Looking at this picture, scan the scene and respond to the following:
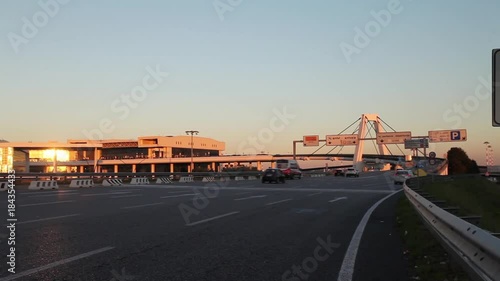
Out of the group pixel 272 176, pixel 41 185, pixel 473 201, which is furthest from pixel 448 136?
pixel 41 185

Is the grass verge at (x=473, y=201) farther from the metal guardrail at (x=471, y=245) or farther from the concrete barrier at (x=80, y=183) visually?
the concrete barrier at (x=80, y=183)

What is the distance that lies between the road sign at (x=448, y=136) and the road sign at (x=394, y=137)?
13.0 feet

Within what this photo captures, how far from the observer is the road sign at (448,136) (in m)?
71.2

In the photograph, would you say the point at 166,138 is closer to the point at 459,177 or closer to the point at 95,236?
the point at 459,177

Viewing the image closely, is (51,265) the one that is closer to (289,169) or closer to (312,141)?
(289,169)

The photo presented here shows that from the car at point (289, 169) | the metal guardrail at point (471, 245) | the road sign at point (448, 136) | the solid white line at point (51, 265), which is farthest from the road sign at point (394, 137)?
the solid white line at point (51, 265)

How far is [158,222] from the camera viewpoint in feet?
38.3

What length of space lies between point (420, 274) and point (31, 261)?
5909mm

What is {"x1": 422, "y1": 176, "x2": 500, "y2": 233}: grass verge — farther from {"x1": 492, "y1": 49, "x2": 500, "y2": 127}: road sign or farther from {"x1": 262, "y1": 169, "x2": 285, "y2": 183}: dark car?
{"x1": 262, "y1": 169, "x2": 285, "y2": 183}: dark car

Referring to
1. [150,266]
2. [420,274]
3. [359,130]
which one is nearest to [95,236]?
[150,266]

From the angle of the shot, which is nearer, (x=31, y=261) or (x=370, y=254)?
(x=31, y=261)

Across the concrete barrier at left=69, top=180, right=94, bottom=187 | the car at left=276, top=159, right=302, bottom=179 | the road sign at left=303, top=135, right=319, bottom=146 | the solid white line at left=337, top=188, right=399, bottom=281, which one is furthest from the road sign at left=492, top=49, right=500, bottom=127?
the road sign at left=303, top=135, right=319, bottom=146

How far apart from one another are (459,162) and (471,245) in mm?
96403

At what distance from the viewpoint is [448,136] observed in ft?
235
